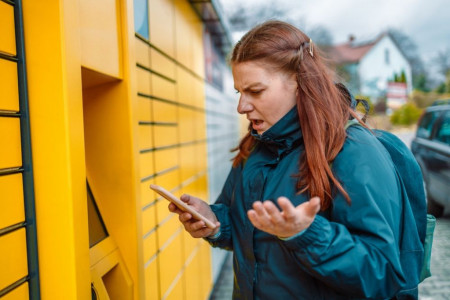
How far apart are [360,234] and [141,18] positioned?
1.59 metres

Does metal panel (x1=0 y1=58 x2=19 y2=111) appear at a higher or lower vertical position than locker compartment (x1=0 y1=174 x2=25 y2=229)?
higher

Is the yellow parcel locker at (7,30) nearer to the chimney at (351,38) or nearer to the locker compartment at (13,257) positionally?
the locker compartment at (13,257)

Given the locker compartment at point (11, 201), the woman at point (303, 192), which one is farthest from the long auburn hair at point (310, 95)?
the locker compartment at point (11, 201)

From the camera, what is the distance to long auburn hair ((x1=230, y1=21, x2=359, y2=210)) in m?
1.42

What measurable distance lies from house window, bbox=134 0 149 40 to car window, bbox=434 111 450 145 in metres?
5.62

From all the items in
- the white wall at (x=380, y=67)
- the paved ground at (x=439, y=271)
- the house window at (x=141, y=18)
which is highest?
the white wall at (x=380, y=67)

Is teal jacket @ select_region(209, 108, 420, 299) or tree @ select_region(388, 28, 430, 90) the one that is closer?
teal jacket @ select_region(209, 108, 420, 299)

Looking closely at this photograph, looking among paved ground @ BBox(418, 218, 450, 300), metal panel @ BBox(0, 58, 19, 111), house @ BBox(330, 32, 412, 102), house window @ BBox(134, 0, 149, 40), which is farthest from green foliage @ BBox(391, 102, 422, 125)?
metal panel @ BBox(0, 58, 19, 111)

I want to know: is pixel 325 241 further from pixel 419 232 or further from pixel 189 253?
pixel 189 253

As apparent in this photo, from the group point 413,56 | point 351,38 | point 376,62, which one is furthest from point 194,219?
point 413,56

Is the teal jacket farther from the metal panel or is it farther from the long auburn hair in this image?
the metal panel

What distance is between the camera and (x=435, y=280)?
192 inches

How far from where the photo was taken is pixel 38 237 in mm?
1356

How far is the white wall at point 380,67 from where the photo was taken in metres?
38.7
